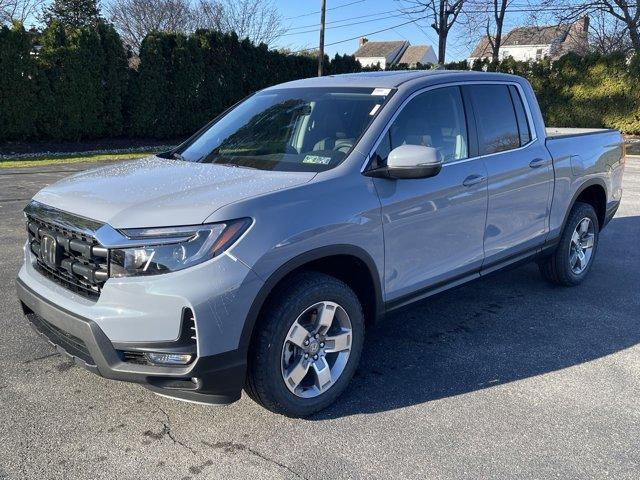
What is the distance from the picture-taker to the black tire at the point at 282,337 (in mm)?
2893

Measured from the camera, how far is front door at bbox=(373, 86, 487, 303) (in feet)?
11.3

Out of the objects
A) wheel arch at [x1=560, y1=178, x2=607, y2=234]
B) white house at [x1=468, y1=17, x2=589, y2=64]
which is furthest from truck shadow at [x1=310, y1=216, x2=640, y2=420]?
white house at [x1=468, y1=17, x2=589, y2=64]

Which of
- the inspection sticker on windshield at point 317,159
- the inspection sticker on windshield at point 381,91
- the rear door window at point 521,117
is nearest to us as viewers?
the inspection sticker on windshield at point 317,159

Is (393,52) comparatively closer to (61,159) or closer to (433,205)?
(61,159)

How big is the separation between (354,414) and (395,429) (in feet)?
0.86

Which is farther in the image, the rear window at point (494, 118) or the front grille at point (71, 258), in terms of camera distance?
the rear window at point (494, 118)

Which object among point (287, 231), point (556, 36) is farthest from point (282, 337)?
point (556, 36)

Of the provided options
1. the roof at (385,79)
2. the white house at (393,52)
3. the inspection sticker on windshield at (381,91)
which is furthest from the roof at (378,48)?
the inspection sticker on windshield at (381,91)

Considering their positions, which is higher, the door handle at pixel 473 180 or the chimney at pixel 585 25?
Result: the chimney at pixel 585 25

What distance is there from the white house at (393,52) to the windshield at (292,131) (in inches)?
2942

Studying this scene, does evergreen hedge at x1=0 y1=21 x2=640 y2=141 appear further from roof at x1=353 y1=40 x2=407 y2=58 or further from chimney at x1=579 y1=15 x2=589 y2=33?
roof at x1=353 y1=40 x2=407 y2=58

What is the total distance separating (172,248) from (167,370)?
576 mm

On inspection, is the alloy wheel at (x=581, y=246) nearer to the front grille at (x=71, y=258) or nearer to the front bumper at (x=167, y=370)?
the front bumper at (x=167, y=370)

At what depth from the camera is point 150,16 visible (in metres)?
43.9
